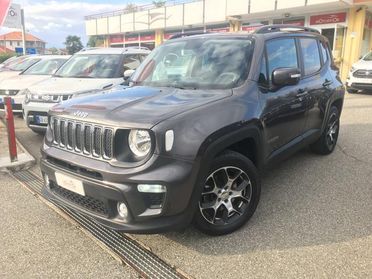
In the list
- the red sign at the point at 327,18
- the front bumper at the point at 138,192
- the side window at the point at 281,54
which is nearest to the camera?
the front bumper at the point at 138,192

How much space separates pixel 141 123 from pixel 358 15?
1794cm

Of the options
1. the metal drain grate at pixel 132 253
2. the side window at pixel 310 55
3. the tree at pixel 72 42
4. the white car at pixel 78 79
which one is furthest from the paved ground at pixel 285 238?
the tree at pixel 72 42

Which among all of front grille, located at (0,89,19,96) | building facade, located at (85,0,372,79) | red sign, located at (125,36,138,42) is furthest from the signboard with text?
red sign, located at (125,36,138,42)

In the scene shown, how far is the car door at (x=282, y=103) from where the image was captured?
3768 mm

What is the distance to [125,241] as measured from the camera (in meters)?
3.32

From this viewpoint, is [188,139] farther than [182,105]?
No

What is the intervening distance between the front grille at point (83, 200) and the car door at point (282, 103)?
69.5 inches

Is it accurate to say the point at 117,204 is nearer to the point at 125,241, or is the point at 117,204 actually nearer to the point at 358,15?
the point at 125,241

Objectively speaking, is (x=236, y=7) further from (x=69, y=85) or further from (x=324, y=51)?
(x=324, y=51)

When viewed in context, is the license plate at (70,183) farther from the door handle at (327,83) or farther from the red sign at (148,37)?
the red sign at (148,37)

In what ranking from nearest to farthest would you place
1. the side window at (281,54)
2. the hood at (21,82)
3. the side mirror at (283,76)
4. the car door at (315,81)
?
the side mirror at (283,76), the side window at (281,54), the car door at (315,81), the hood at (21,82)

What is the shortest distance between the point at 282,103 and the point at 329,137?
213cm

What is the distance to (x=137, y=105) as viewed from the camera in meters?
3.15

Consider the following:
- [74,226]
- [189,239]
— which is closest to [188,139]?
[189,239]
